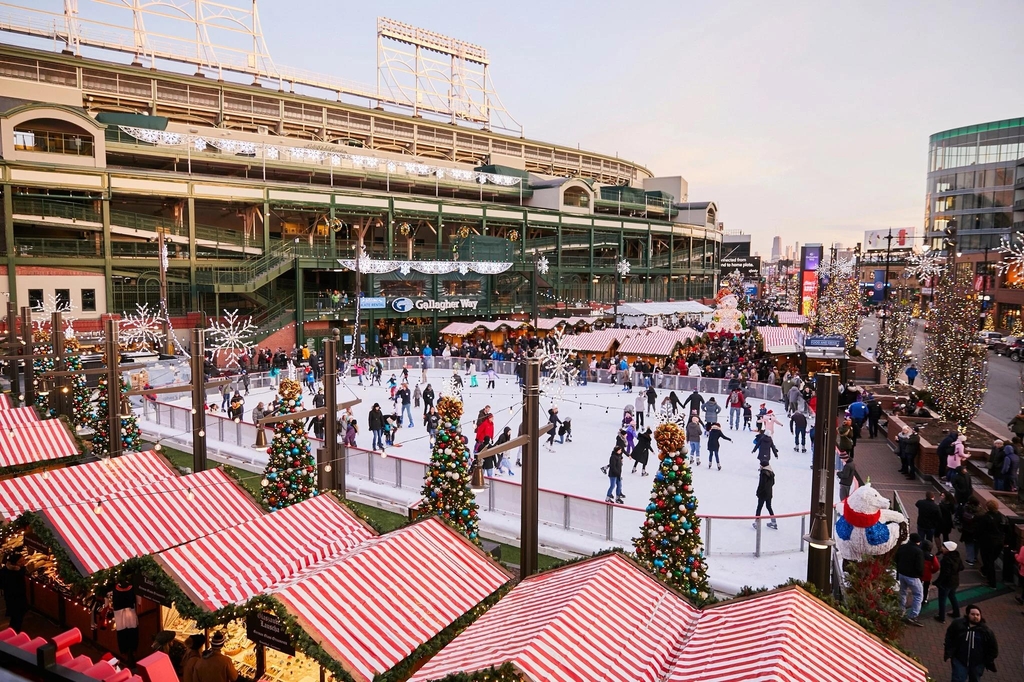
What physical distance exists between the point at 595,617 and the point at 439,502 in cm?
456

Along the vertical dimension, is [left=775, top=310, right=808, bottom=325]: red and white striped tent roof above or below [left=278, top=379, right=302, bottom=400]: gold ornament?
below

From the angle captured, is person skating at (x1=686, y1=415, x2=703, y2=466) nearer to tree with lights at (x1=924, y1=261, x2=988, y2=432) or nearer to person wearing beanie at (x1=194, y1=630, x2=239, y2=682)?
tree with lights at (x1=924, y1=261, x2=988, y2=432)

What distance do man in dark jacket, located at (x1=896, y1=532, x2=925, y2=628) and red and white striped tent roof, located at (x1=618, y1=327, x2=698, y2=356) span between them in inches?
872

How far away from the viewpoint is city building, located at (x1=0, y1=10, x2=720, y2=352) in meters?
36.1

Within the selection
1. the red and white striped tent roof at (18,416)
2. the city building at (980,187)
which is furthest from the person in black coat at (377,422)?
the city building at (980,187)

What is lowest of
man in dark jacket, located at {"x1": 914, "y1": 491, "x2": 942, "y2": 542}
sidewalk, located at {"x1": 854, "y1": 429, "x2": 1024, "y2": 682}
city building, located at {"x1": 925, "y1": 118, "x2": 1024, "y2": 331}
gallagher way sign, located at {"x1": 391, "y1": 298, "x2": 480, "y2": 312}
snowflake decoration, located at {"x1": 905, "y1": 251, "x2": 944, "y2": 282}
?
sidewalk, located at {"x1": 854, "y1": 429, "x2": 1024, "y2": 682}

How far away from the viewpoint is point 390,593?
6812mm

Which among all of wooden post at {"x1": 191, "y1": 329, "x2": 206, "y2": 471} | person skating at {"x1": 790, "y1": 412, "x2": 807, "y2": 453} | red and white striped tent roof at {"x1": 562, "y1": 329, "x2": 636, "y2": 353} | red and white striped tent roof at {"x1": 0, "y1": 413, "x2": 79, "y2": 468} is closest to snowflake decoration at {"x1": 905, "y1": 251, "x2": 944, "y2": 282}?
red and white striped tent roof at {"x1": 562, "y1": 329, "x2": 636, "y2": 353}

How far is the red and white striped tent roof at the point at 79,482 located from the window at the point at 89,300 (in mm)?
30330

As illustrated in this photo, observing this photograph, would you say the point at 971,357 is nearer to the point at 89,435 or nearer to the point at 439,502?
the point at 439,502

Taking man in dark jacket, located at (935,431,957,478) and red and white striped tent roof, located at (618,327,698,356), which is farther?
red and white striped tent roof, located at (618,327,698,356)

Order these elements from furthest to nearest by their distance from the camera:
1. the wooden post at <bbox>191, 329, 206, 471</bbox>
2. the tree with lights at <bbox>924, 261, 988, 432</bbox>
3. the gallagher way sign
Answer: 1. the gallagher way sign
2. the tree with lights at <bbox>924, 261, 988, 432</bbox>
3. the wooden post at <bbox>191, 329, 206, 471</bbox>

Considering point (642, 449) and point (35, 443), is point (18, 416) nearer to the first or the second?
point (35, 443)

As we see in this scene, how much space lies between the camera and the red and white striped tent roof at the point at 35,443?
39.2 ft
